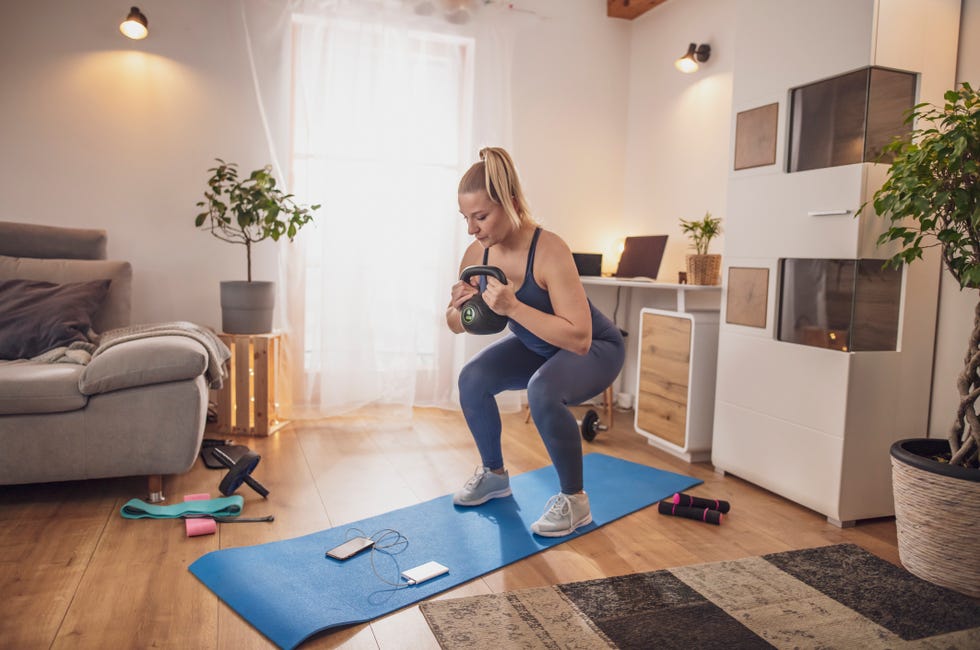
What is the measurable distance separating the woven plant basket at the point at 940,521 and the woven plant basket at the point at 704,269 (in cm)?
138

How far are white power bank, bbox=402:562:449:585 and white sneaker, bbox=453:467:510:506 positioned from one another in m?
0.49

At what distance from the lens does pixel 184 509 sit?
2275 mm

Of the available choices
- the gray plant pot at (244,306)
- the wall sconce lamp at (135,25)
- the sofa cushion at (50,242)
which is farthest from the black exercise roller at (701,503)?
the wall sconce lamp at (135,25)

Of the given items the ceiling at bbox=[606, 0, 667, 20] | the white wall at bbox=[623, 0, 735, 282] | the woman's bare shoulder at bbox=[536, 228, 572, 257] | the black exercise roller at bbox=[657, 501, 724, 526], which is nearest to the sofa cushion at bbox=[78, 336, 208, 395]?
the woman's bare shoulder at bbox=[536, 228, 572, 257]

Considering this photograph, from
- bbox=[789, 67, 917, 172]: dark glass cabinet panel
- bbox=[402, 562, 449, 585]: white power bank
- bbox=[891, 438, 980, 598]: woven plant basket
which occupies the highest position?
bbox=[789, 67, 917, 172]: dark glass cabinet panel

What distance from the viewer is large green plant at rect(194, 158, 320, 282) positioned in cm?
327

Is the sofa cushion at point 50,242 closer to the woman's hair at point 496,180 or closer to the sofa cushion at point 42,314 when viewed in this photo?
the sofa cushion at point 42,314

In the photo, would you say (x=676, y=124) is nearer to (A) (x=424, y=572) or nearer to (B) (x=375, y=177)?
(B) (x=375, y=177)

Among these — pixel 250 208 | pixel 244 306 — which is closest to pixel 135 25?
pixel 250 208

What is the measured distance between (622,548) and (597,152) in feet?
9.37

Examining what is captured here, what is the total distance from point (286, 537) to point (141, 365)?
0.75 metres

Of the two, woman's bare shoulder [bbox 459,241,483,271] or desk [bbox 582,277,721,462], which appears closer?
woman's bare shoulder [bbox 459,241,483,271]

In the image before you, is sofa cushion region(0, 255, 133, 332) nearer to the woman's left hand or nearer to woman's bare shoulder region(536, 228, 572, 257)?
the woman's left hand

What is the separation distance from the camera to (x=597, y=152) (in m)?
4.38
